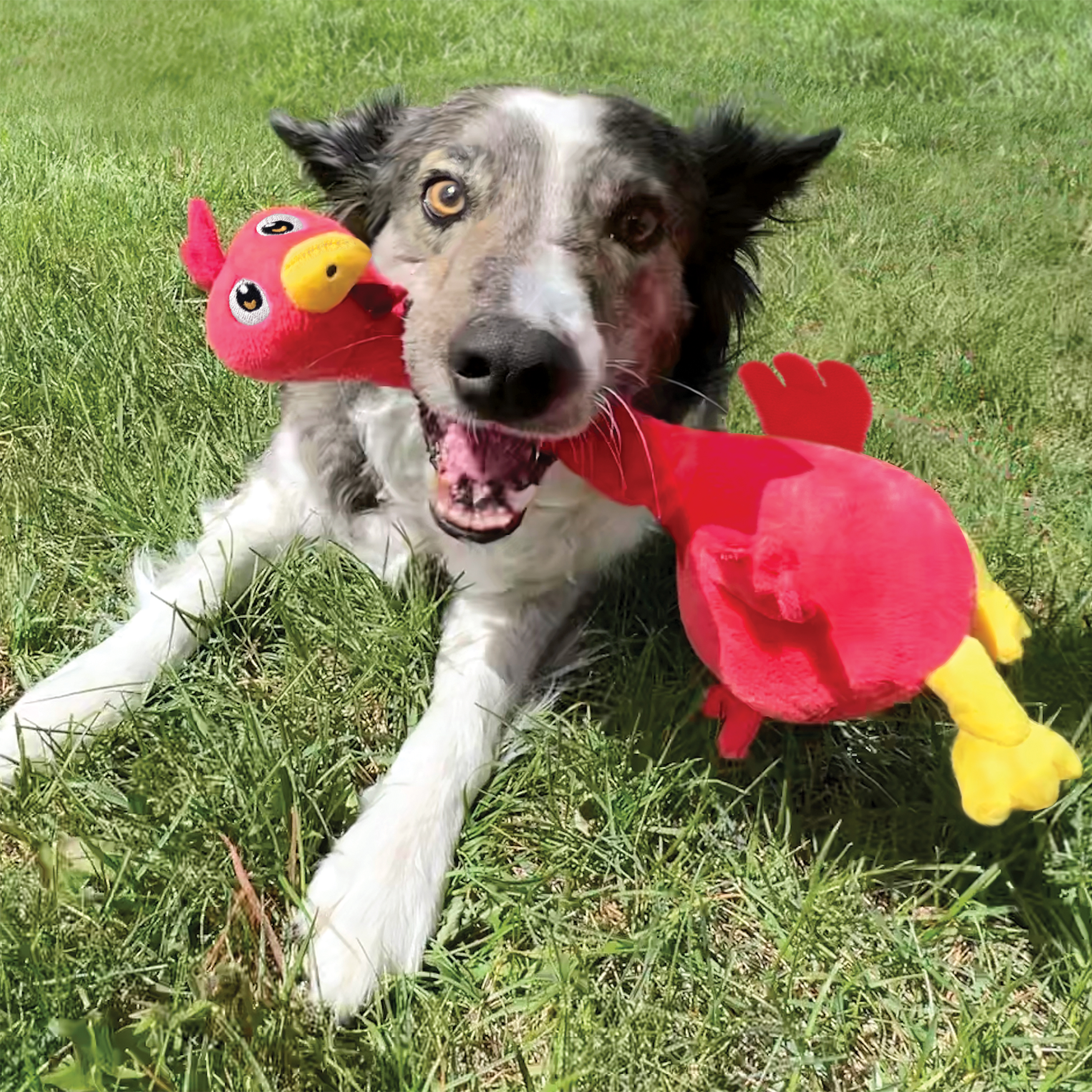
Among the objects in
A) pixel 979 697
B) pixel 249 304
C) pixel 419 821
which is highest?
pixel 249 304

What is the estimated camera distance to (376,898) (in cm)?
176

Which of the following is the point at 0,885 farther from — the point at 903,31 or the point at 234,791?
the point at 903,31

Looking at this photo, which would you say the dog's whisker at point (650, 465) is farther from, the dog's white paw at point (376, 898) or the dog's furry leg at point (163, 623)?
the dog's furry leg at point (163, 623)

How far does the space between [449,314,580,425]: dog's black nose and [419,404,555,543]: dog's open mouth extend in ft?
0.70

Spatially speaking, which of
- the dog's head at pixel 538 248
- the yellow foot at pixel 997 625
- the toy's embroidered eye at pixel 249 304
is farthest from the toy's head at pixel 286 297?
the yellow foot at pixel 997 625

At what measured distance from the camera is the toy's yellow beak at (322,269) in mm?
1718

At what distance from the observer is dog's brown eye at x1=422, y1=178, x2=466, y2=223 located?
2.32 meters

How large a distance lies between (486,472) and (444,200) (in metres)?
0.77

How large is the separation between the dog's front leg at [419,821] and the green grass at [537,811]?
0.06m

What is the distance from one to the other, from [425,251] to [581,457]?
0.79 m

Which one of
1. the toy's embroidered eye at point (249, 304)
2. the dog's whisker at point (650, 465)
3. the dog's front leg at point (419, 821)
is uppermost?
the toy's embroidered eye at point (249, 304)

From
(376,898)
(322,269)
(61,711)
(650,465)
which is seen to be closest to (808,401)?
(650,465)

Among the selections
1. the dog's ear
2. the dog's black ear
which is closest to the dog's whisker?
the dog's black ear

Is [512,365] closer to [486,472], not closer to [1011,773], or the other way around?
[486,472]
